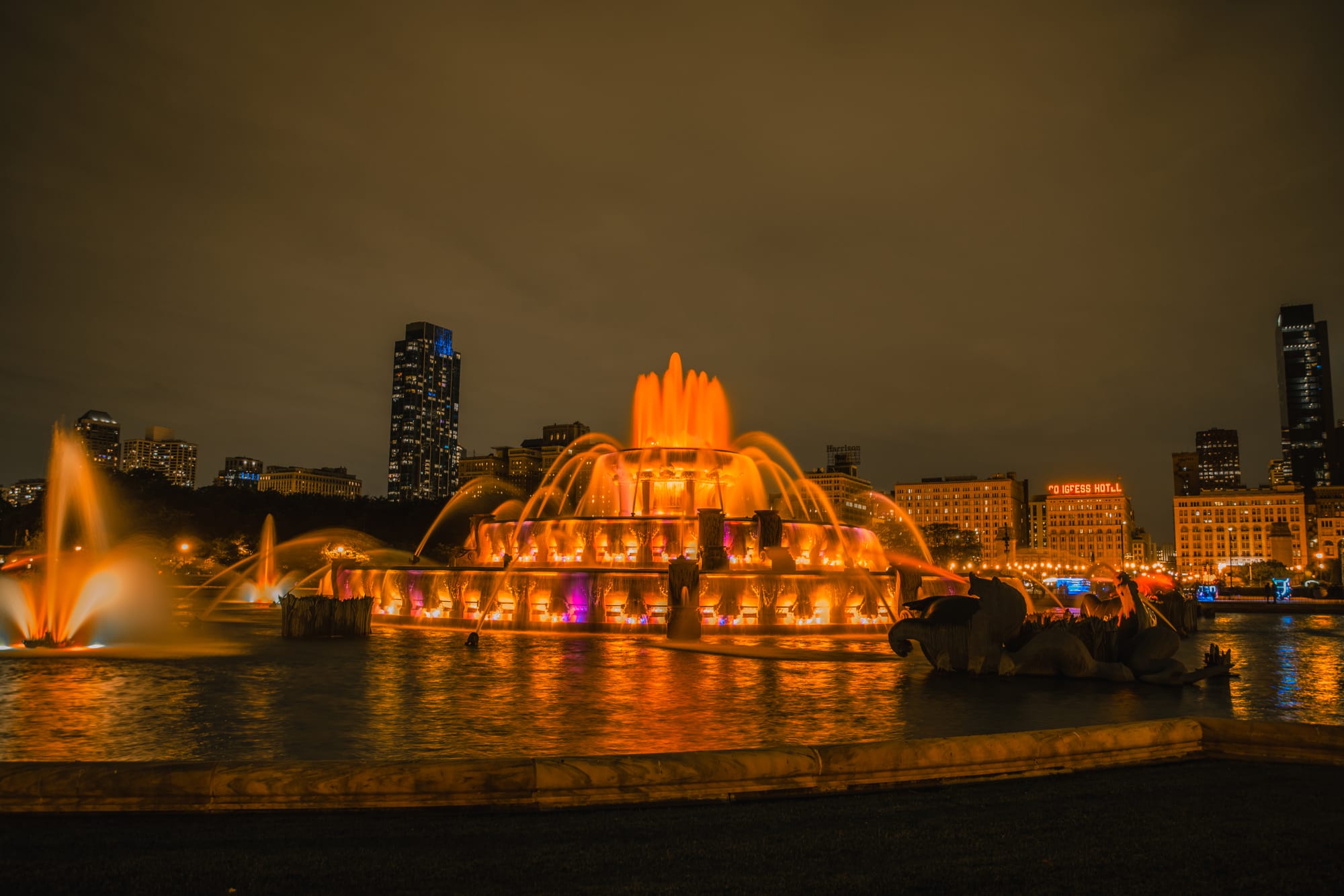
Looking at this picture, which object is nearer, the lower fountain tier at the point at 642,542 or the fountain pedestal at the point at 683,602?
the fountain pedestal at the point at 683,602

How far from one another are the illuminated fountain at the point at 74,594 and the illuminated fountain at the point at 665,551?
25.3ft

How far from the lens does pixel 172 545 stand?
72.4 meters

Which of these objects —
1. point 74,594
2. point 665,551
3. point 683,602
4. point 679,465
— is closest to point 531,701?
point 683,602

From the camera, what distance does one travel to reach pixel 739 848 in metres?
5.34

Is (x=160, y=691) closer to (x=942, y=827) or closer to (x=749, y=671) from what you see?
(x=749, y=671)

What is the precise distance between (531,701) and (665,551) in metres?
17.2

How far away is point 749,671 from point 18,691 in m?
10.00

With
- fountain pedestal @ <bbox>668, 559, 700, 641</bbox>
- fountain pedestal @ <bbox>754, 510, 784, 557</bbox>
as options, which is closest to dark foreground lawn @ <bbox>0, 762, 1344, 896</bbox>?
fountain pedestal @ <bbox>668, 559, 700, 641</bbox>

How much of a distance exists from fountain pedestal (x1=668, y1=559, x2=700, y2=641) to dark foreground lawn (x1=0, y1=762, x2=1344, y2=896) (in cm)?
1499

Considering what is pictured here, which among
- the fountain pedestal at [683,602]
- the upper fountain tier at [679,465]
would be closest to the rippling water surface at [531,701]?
the fountain pedestal at [683,602]

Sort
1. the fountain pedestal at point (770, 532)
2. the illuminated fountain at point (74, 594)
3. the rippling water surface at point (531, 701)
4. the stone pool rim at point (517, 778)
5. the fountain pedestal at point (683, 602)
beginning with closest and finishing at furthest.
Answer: the stone pool rim at point (517, 778) < the rippling water surface at point (531, 701) < the illuminated fountain at point (74, 594) < the fountain pedestal at point (683, 602) < the fountain pedestal at point (770, 532)

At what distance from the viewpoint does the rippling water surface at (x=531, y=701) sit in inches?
337

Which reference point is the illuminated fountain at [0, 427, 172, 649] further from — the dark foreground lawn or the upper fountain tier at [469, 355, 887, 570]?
the dark foreground lawn

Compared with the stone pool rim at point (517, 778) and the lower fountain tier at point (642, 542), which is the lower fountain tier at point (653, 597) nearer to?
the lower fountain tier at point (642, 542)
